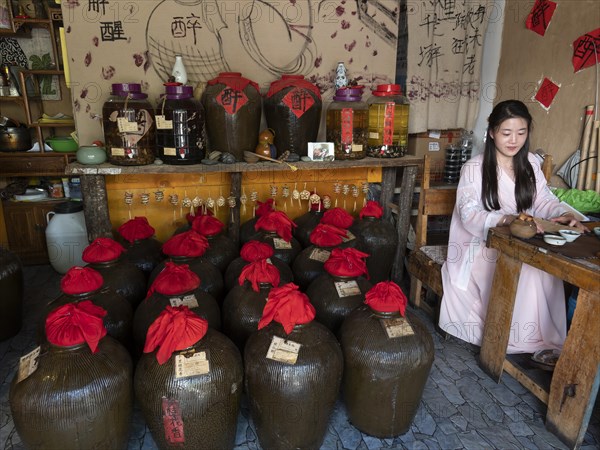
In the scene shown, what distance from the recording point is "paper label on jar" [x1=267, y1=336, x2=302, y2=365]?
1493 millimetres

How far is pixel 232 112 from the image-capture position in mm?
2418

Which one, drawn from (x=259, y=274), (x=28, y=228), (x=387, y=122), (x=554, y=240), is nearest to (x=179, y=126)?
(x=259, y=274)

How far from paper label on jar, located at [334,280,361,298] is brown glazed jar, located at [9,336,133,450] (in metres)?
0.97

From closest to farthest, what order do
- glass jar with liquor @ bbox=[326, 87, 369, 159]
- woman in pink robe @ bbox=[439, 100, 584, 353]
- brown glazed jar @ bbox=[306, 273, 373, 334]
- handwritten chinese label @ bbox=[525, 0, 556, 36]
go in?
brown glazed jar @ bbox=[306, 273, 373, 334]
woman in pink robe @ bbox=[439, 100, 584, 353]
glass jar with liquor @ bbox=[326, 87, 369, 159]
handwritten chinese label @ bbox=[525, 0, 556, 36]

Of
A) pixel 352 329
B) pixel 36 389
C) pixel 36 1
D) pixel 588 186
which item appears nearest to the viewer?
pixel 36 389

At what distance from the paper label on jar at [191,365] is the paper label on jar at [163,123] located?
4.46 feet

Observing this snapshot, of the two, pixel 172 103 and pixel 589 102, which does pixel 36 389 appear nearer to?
pixel 172 103

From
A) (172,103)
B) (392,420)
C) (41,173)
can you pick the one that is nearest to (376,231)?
(392,420)

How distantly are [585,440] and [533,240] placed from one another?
858mm

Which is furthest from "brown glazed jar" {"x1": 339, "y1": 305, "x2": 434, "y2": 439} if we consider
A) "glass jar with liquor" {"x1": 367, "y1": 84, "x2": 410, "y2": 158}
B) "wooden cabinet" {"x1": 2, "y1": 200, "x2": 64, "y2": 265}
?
"wooden cabinet" {"x1": 2, "y1": 200, "x2": 64, "y2": 265}

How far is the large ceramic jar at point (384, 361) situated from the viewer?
1621 millimetres

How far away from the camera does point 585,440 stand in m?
1.77

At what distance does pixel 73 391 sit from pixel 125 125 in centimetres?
140

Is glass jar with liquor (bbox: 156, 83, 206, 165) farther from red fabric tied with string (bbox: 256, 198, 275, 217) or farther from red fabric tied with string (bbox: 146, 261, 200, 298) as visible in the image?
red fabric tied with string (bbox: 146, 261, 200, 298)
